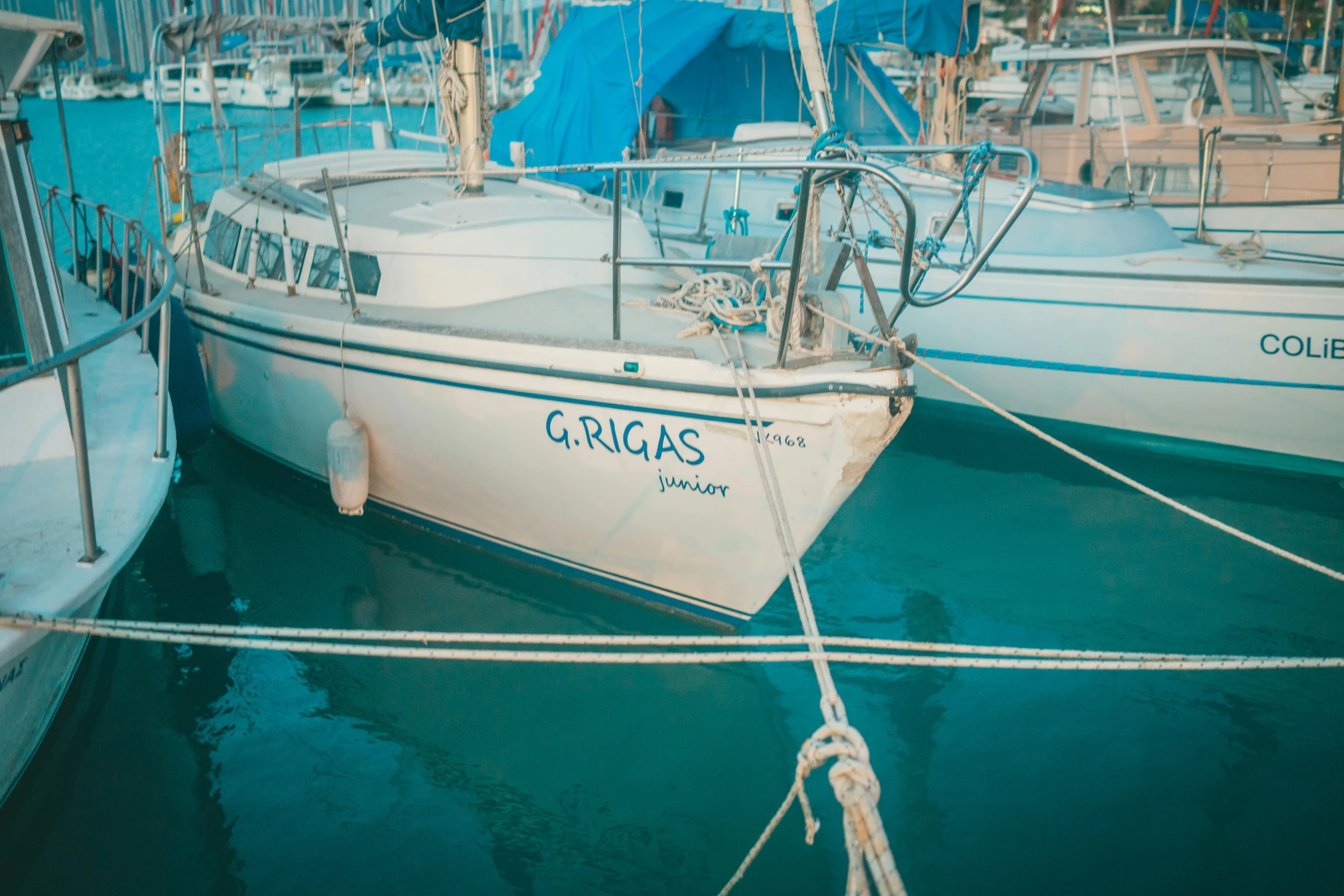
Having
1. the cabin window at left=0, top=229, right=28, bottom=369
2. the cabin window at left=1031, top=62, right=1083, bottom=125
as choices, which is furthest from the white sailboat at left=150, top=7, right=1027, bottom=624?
the cabin window at left=1031, top=62, right=1083, bottom=125

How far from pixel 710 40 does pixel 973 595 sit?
7.23 metres

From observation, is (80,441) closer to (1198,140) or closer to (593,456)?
(593,456)

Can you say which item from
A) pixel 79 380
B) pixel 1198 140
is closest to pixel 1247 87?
pixel 1198 140

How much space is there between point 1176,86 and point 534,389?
949 centimetres

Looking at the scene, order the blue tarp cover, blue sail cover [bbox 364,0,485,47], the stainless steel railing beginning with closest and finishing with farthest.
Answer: the stainless steel railing, blue sail cover [bbox 364,0,485,47], the blue tarp cover

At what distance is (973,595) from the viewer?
19.4 ft

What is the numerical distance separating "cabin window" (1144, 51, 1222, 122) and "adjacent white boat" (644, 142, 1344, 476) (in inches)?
105

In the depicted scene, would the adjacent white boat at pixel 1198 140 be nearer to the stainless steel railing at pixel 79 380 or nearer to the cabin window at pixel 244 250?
the cabin window at pixel 244 250

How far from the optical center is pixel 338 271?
6473mm

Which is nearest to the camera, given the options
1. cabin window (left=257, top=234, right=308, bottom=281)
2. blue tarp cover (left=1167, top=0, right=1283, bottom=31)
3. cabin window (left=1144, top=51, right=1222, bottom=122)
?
cabin window (left=257, top=234, right=308, bottom=281)

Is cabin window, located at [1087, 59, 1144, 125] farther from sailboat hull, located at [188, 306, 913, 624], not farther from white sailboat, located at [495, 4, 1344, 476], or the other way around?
sailboat hull, located at [188, 306, 913, 624]

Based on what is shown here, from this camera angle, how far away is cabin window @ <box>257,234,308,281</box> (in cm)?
678

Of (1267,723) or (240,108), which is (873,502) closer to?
(1267,723)

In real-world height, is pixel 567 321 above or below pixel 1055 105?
below
